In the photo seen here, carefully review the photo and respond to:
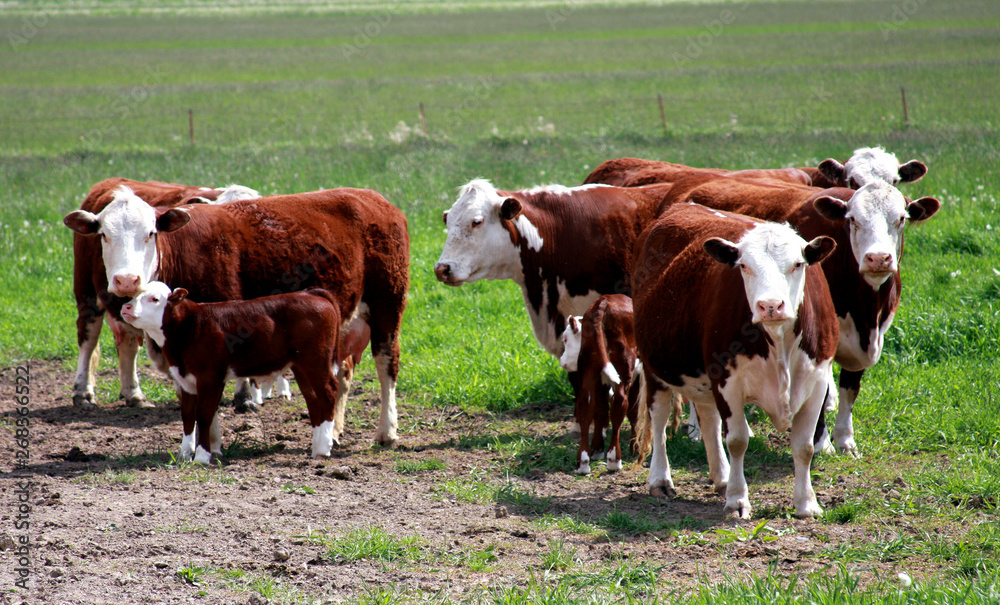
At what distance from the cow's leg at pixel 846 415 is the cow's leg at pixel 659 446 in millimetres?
1573

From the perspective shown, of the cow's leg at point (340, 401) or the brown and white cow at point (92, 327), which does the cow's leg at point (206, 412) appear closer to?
the cow's leg at point (340, 401)

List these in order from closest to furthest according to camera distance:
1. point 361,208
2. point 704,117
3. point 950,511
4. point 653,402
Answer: point 950,511, point 653,402, point 361,208, point 704,117

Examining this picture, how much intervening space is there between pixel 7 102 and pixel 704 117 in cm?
2610

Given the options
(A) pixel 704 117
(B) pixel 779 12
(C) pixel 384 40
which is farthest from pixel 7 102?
(B) pixel 779 12

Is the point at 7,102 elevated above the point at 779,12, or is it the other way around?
the point at 779,12

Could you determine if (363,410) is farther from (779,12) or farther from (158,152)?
(779,12)

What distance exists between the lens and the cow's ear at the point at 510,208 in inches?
292

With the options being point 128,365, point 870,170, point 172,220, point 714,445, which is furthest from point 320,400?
point 870,170

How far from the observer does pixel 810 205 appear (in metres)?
6.79

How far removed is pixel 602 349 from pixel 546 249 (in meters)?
1.45

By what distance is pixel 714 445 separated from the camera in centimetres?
595

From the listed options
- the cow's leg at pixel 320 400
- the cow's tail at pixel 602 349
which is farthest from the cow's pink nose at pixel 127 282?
the cow's tail at pixel 602 349

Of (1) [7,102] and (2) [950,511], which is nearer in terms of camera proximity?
(2) [950,511]

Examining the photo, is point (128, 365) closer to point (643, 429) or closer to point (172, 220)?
point (172, 220)
